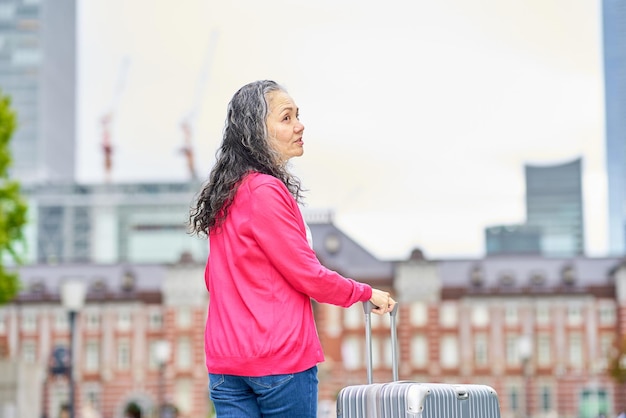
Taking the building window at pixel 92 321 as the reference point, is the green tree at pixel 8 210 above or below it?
above

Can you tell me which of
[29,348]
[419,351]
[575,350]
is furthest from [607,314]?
[29,348]

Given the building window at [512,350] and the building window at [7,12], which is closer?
the building window at [512,350]

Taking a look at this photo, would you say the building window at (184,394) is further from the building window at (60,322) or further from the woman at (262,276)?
the woman at (262,276)

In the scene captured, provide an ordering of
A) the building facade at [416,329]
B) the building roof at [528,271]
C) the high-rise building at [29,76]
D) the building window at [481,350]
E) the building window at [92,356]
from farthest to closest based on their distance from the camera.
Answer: the high-rise building at [29,76]
the building window at [92,356]
the building roof at [528,271]
the building window at [481,350]
the building facade at [416,329]

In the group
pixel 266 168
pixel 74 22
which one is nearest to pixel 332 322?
pixel 266 168

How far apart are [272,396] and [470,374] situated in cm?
7224

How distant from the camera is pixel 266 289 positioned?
3.74 metres

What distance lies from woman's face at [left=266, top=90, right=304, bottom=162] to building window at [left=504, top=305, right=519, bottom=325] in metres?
71.8

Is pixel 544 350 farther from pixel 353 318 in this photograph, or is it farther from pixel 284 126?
pixel 284 126

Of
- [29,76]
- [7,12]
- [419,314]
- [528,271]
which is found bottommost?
[419,314]

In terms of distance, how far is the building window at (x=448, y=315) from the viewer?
7462cm

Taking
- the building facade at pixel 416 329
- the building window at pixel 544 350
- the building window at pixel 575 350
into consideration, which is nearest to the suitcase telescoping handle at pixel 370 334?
the building facade at pixel 416 329

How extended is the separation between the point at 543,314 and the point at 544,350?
2.09 m

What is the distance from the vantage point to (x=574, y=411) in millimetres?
73938
